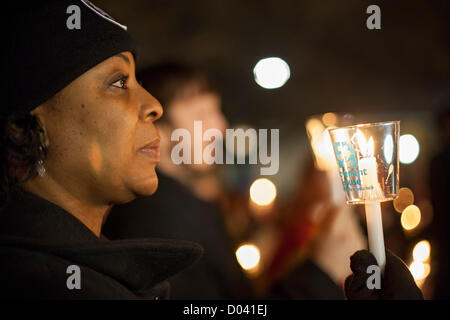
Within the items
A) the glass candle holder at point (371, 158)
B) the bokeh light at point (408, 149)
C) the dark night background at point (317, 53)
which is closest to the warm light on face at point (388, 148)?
the glass candle holder at point (371, 158)

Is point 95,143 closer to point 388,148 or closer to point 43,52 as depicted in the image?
point 43,52

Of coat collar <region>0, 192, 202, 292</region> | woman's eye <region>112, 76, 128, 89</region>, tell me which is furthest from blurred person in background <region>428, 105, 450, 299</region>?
woman's eye <region>112, 76, 128, 89</region>

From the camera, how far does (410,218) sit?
5.52 meters

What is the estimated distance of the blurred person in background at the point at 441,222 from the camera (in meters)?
3.82

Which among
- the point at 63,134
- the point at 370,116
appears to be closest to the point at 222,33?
the point at 370,116

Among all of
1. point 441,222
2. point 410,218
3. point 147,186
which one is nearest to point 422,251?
point 441,222

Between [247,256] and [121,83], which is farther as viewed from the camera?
[247,256]

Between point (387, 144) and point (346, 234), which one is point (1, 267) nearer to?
point (387, 144)

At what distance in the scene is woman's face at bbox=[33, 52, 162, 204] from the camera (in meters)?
1.49

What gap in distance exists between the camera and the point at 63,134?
1495 millimetres

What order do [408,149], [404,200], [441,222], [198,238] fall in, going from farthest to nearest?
1. [408,149]
2. [404,200]
3. [441,222]
4. [198,238]

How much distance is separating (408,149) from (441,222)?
12.8ft

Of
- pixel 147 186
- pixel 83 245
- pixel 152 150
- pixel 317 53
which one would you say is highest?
pixel 317 53

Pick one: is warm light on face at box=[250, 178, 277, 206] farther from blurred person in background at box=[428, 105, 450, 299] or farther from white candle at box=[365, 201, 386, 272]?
white candle at box=[365, 201, 386, 272]
